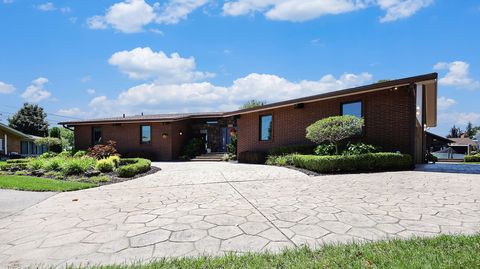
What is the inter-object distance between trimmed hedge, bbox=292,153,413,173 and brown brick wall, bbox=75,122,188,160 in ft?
38.9

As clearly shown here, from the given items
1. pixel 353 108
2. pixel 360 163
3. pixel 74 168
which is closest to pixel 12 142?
pixel 74 168

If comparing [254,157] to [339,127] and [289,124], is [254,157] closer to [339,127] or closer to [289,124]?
[289,124]

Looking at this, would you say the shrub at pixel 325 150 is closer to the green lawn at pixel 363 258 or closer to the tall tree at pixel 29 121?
the green lawn at pixel 363 258

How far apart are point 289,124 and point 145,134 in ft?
35.7

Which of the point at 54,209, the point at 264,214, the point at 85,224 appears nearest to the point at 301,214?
the point at 264,214

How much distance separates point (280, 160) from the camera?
1272cm

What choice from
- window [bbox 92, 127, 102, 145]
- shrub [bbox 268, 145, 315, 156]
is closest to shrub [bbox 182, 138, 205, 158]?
window [bbox 92, 127, 102, 145]

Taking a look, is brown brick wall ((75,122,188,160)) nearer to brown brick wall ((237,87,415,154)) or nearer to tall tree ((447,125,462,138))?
brown brick wall ((237,87,415,154))

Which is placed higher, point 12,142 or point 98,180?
point 12,142

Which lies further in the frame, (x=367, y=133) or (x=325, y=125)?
(x=367, y=133)

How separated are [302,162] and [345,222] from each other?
6.91m

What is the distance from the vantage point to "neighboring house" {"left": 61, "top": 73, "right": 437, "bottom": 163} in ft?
36.0

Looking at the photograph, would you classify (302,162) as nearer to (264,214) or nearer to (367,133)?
(367,133)

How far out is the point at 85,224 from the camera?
414 centimetres
